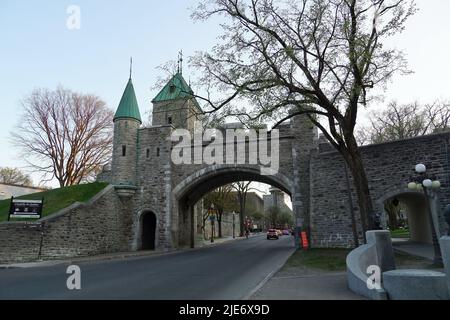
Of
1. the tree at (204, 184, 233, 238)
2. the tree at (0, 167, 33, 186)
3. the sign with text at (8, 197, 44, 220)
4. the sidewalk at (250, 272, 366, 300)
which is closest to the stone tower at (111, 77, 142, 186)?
the sign with text at (8, 197, 44, 220)

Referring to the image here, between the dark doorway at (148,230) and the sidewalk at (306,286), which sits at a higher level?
the dark doorway at (148,230)

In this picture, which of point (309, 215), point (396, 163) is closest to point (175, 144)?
point (309, 215)

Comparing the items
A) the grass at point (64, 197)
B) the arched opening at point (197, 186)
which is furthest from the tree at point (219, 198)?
the grass at point (64, 197)

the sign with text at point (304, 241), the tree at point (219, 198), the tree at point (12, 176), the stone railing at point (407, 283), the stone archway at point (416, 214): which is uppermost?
the tree at point (12, 176)

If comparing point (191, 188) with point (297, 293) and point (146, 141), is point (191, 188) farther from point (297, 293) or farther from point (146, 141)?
point (297, 293)

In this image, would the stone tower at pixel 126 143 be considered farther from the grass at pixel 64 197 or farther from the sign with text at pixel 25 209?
the sign with text at pixel 25 209

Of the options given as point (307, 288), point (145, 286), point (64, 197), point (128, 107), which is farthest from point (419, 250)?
point (128, 107)

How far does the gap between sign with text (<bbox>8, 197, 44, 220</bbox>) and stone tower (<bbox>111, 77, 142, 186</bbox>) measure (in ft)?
24.3

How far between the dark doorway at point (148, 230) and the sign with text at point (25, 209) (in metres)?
9.01

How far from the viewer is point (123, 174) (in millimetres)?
25156

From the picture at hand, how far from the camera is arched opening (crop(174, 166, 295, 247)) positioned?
24500 millimetres

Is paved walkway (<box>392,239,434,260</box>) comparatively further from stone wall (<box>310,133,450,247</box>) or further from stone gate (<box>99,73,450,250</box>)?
stone gate (<box>99,73,450,250</box>)

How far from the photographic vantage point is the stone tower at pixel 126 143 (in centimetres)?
2517

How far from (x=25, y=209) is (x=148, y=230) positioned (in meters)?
10.6
